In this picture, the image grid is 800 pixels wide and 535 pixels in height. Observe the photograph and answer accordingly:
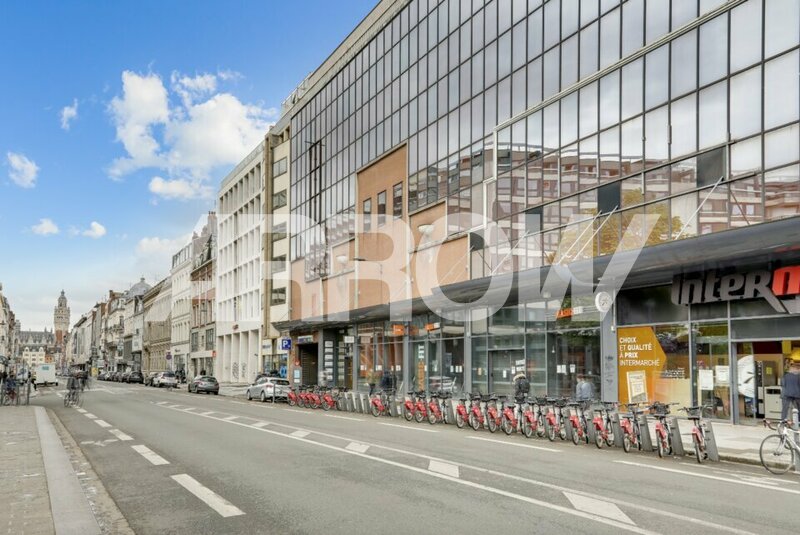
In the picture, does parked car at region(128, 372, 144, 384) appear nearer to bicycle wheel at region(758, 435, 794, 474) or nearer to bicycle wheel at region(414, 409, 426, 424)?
bicycle wheel at region(414, 409, 426, 424)

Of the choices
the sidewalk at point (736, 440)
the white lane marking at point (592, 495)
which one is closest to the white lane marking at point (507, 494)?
the white lane marking at point (592, 495)

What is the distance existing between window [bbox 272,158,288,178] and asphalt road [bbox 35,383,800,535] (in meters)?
44.4

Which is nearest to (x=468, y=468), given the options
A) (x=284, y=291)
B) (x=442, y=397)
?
(x=442, y=397)

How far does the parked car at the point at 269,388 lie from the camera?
3859cm

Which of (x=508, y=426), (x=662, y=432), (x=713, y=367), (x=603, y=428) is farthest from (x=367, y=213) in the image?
(x=662, y=432)

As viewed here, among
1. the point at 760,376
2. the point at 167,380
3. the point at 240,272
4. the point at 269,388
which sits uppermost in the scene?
the point at 240,272

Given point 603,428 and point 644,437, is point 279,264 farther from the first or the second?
point 644,437

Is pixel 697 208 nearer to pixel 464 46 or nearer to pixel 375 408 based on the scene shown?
pixel 375 408

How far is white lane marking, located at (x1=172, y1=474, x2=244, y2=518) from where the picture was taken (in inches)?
340

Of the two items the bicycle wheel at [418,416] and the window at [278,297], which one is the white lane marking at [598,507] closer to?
the bicycle wheel at [418,416]

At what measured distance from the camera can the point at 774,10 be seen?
18.9 meters

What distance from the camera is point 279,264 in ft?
200

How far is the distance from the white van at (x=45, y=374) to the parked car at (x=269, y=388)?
1679 inches

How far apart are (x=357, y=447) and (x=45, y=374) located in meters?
68.9
